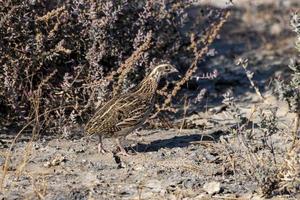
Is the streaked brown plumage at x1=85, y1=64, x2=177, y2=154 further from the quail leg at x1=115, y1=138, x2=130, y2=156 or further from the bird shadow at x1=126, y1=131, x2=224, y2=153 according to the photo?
the bird shadow at x1=126, y1=131, x2=224, y2=153

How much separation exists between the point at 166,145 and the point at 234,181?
142 cm

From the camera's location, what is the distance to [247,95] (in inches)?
440

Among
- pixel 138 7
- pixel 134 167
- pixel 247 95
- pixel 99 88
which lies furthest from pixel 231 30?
pixel 134 167

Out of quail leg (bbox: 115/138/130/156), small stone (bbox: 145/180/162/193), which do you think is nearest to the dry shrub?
quail leg (bbox: 115/138/130/156)

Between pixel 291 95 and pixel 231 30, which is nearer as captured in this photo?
pixel 291 95

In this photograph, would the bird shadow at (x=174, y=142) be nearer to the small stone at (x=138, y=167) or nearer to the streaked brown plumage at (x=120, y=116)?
the streaked brown plumage at (x=120, y=116)

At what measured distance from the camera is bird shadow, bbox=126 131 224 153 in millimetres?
8454

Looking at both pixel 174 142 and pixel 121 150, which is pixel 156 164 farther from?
pixel 174 142

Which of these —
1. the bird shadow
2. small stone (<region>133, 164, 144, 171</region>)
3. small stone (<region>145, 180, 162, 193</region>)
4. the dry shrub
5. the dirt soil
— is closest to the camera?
the dirt soil

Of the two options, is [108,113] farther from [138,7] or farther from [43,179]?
[138,7]

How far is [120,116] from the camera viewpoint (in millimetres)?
8094

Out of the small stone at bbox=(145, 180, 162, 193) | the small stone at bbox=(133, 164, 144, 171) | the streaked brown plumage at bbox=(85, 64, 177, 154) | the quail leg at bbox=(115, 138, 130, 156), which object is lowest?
the small stone at bbox=(145, 180, 162, 193)

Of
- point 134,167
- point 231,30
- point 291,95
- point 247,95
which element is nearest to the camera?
point 291,95

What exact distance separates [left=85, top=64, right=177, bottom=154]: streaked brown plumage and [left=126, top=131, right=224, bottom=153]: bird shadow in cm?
34
